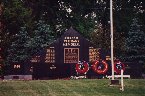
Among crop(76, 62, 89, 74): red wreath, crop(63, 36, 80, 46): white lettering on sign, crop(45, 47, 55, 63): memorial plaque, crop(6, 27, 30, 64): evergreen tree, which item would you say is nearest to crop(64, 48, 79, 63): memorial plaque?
crop(63, 36, 80, 46): white lettering on sign

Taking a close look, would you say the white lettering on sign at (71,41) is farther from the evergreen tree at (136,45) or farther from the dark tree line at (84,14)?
the dark tree line at (84,14)

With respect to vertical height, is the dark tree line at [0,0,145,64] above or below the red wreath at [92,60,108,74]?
above

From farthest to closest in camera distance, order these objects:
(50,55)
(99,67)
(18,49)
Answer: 1. (18,49)
2. (50,55)
3. (99,67)

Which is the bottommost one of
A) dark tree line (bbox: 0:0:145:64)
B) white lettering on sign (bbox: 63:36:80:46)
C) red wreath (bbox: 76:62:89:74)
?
red wreath (bbox: 76:62:89:74)

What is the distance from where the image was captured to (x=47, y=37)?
45.2 m

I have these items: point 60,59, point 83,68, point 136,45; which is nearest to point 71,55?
point 60,59

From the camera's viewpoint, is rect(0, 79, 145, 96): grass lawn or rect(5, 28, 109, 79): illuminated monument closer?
rect(0, 79, 145, 96): grass lawn

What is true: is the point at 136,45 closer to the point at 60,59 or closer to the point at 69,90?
the point at 60,59

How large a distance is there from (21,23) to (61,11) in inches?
465

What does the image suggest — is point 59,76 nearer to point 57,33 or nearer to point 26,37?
point 26,37

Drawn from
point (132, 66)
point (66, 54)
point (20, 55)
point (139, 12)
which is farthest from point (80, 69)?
point (139, 12)

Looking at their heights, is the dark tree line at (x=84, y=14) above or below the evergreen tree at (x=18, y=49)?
above

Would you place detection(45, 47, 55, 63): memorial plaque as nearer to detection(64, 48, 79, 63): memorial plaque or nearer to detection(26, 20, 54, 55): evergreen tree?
detection(64, 48, 79, 63): memorial plaque

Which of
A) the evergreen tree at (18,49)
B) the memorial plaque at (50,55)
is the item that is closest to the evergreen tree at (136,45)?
the evergreen tree at (18,49)
